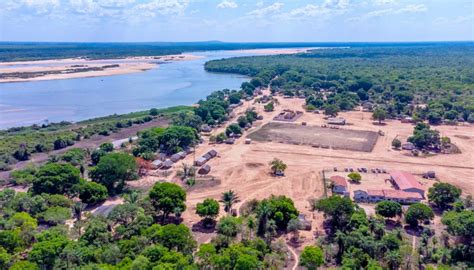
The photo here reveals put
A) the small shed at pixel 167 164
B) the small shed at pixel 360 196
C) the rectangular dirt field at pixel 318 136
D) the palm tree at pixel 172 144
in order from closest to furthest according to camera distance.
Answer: the small shed at pixel 360 196 < the small shed at pixel 167 164 < the palm tree at pixel 172 144 < the rectangular dirt field at pixel 318 136

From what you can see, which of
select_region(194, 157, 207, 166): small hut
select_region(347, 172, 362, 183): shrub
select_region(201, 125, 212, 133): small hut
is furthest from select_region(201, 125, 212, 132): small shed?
select_region(347, 172, 362, 183): shrub

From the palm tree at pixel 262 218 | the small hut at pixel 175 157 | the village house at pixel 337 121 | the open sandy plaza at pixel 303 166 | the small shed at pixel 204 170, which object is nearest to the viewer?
the palm tree at pixel 262 218

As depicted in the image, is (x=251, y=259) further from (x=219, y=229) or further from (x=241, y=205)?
(x=241, y=205)

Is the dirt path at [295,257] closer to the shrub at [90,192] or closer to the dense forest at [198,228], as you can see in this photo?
the dense forest at [198,228]

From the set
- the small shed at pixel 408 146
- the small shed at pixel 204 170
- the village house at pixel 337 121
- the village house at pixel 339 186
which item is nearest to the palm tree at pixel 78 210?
the small shed at pixel 204 170

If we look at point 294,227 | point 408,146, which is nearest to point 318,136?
point 408,146

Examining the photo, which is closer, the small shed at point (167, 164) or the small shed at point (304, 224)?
the small shed at point (304, 224)
